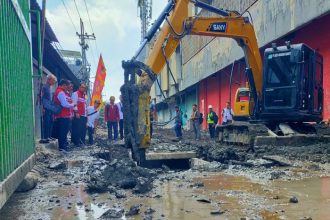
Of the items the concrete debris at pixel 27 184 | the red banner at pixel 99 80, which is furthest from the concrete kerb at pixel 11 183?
the red banner at pixel 99 80

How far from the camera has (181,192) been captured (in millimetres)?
4836

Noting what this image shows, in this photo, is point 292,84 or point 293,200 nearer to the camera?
point 293,200

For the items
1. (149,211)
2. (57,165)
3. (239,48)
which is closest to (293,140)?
(57,165)

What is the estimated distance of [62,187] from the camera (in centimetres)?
518

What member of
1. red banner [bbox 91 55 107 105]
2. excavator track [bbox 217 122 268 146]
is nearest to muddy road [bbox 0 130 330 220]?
excavator track [bbox 217 122 268 146]

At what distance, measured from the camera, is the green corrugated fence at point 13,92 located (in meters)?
3.23

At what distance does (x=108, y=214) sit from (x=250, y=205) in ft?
4.84

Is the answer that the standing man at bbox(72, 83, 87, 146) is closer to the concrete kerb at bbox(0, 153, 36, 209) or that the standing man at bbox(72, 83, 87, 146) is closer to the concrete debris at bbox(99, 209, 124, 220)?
the concrete kerb at bbox(0, 153, 36, 209)

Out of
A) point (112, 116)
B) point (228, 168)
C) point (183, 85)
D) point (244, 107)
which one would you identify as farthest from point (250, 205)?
point (183, 85)

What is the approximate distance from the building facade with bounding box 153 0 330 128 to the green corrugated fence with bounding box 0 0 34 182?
11.2 feet

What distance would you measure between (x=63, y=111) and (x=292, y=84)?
17.2ft

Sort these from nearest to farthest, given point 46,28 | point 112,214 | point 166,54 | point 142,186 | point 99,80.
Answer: point 112,214 < point 142,186 < point 166,54 < point 46,28 < point 99,80

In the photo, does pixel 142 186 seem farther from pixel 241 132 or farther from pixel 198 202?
pixel 241 132

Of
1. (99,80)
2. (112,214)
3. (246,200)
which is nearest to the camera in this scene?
(112,214)
